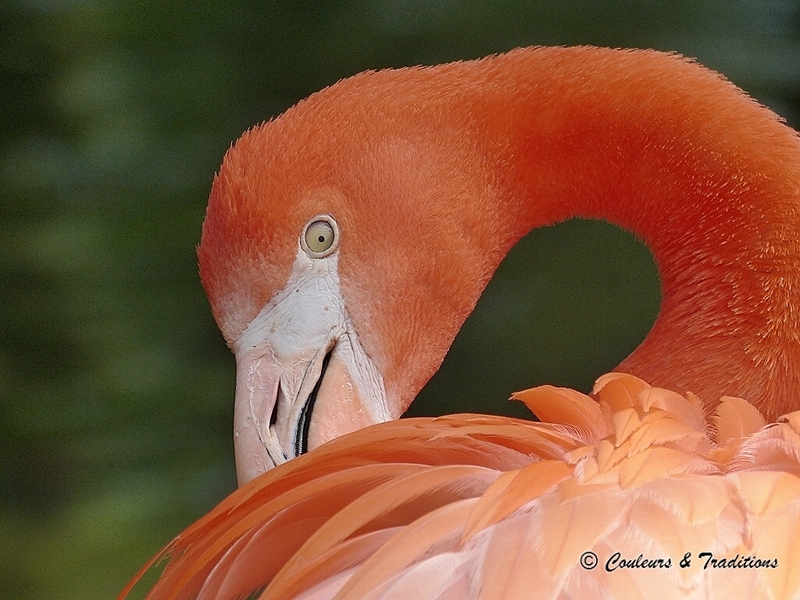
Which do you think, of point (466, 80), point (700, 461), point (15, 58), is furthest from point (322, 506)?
point (15, 58)

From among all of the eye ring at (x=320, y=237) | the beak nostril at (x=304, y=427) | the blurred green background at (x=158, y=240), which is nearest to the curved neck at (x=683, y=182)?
the eye ring at (x=320, y=237)

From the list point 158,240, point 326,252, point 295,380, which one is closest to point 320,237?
point 326,252

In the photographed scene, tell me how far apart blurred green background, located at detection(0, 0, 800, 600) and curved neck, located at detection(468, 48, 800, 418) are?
0.65 meters

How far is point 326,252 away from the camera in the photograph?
868mm

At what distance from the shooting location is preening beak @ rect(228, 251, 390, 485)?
2.80 ft

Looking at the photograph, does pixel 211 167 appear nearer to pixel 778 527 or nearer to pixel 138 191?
pixel 138 191

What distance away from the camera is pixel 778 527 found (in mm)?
523

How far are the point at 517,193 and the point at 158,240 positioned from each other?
32.3 inches

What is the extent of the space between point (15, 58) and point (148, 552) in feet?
2.87

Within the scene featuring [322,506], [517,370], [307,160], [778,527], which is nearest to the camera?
[778,527]
